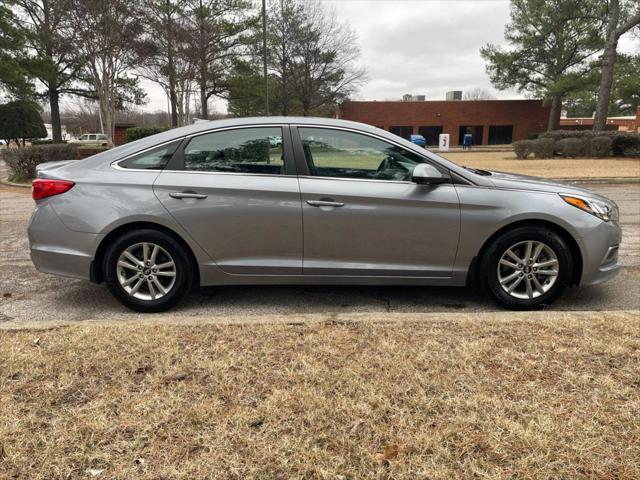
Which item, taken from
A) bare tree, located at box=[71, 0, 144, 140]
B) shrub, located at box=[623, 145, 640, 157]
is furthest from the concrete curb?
shrub, located at box=[623, 145, 640, 157]

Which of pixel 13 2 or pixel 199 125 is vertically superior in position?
pixel 13 2

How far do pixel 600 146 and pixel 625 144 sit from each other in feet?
3.29

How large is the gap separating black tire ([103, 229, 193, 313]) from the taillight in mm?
597

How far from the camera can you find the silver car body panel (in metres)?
3.87

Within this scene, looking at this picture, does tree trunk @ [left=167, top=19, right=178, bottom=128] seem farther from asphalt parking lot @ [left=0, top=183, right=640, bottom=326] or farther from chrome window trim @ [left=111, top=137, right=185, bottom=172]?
chrome window trim @ [left=111, top=137, right=185, bottom=172]

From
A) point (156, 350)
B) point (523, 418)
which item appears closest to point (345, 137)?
point (156, 350)

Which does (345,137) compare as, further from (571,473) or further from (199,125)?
(571,473)

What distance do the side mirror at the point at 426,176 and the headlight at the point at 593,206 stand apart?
105 cm

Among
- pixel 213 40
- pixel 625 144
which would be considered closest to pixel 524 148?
pixel 625 144

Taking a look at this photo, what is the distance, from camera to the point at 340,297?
4480 millimetres

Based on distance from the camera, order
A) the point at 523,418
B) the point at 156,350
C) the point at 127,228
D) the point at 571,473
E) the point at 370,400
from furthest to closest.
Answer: the point at 127,228
the point at 156,350
the point at 370,400
the point at 523,418
the point at 571,473

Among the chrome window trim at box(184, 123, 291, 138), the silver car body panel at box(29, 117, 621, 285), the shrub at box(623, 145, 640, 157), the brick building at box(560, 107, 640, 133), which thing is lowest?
the silver car body panel at box(29, 117, 621, 285)

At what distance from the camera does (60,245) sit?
13.1 feet

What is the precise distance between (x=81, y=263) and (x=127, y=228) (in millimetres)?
471
